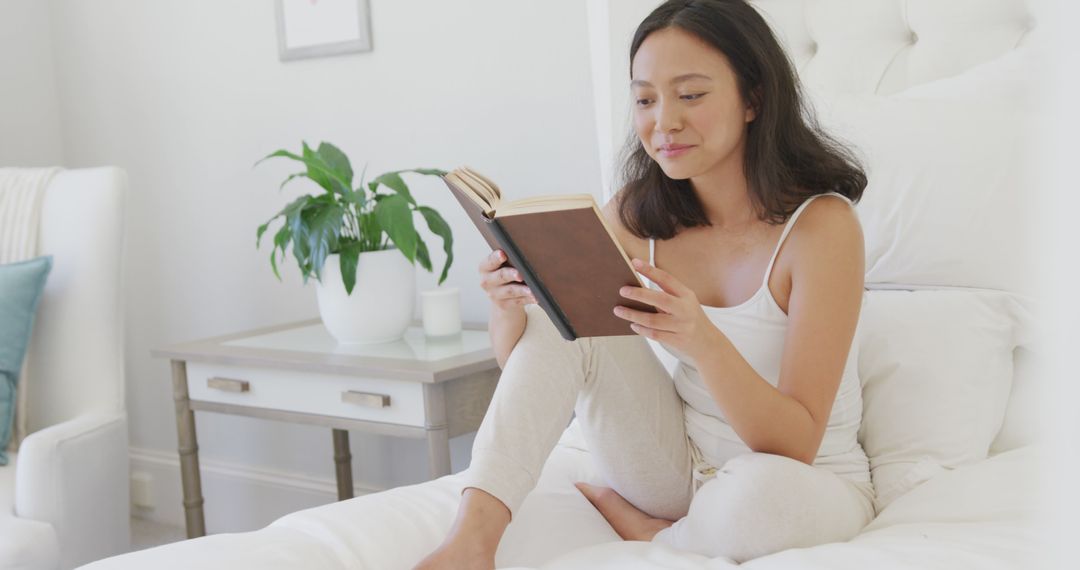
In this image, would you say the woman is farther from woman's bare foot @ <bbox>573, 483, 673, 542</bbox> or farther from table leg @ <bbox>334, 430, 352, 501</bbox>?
table leg @ <bbox>334, 430, 352, 501</bbox>

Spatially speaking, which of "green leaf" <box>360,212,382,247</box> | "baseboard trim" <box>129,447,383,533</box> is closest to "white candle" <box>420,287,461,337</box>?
"green leaf" <box>360,212,382,247</box>

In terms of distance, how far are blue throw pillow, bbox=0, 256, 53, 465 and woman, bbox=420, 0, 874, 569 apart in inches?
45.3

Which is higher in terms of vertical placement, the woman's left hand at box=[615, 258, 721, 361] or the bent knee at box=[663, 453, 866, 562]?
the woman's left hand at box=[615, 258, 721, 361]

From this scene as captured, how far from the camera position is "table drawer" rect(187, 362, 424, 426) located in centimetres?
180

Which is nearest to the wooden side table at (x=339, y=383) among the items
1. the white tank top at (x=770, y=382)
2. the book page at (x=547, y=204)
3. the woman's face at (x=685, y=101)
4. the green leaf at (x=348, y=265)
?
the green leaf at (x=348, y=265)

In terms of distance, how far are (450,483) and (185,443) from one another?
982mm

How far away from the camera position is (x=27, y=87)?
2834mm

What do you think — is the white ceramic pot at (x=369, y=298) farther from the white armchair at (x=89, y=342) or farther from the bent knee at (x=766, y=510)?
the bent knee at (x=766, y=510)

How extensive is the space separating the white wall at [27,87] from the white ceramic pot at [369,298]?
4.26 ft

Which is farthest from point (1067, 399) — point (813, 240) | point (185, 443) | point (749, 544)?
point (185, 443)

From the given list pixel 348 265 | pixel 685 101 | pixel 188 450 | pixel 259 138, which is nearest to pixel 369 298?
pixel 348 265

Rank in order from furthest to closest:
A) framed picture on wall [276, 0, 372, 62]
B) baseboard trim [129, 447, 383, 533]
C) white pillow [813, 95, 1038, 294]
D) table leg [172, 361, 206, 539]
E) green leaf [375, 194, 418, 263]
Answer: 1. baseboard trim [129, 447, 383, 533]
2. framed picture on wall [276, 0, 372, 62]
3. table leg [172, 361, 206, 539]
4. green leaf [375, 194, 418, 263]
5. white pillow [813, 95, 1038, 294]

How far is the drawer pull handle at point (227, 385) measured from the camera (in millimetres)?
2016

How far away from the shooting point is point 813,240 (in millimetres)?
1231
